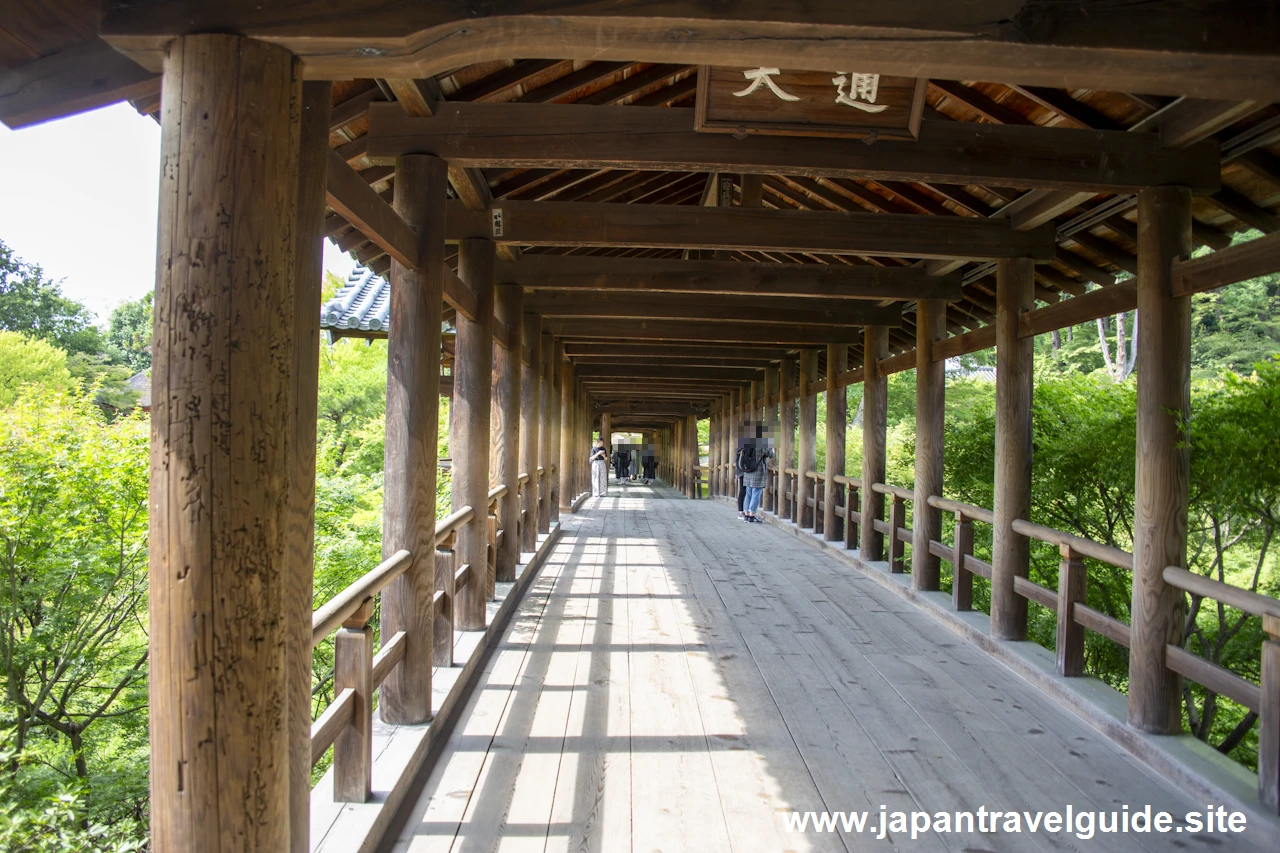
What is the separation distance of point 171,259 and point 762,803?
242 cm

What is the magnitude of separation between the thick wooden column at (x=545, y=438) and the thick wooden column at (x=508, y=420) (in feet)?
9.01

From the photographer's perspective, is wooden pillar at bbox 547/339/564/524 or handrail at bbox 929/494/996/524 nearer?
handrail at bbox 929/494/996/524

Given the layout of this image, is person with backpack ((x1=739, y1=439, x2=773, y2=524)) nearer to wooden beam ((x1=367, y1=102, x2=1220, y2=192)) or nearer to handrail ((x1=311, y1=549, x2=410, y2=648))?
wooden beam ((x1=367, y1=102, x2=1220, y2=192))

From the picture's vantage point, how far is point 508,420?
6590 mm

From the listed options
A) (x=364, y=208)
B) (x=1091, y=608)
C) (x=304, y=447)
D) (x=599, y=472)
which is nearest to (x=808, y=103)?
(x=364, y=208)

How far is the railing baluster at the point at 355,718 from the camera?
2.55 m

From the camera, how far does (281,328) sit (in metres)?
1.78

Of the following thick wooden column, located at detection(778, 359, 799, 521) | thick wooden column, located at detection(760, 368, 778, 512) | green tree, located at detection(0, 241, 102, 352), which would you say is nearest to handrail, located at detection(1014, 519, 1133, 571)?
thick wooden column, located at detection(778, 359, 799, 521)

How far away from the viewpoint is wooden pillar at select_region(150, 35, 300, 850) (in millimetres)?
1672

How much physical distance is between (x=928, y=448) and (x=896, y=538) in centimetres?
101

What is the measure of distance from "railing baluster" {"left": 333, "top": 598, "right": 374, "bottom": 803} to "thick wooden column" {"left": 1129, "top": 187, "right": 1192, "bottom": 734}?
305cm

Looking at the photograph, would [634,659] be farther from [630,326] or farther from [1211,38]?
[630,326]

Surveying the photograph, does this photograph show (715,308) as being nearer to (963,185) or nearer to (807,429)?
(807,429)

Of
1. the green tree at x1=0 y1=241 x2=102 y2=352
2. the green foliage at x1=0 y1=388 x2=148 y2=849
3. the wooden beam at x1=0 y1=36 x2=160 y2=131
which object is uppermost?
the green tree at x1=0 y1=241 x2=102 y2=352
